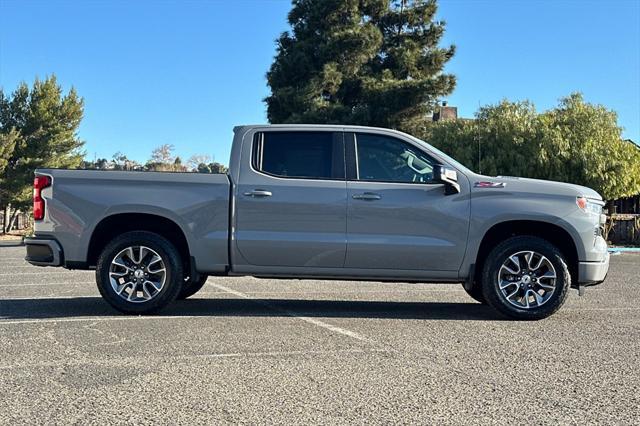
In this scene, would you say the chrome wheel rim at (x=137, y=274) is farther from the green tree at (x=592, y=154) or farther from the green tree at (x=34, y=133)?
the green tree at (x=34, y=133)

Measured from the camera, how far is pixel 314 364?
476 centimetres

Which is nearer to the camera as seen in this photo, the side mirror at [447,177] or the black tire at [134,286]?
the side mirror at [447,177]

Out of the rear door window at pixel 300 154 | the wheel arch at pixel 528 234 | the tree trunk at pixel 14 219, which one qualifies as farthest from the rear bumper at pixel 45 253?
the tree trunk at pixel 14 219

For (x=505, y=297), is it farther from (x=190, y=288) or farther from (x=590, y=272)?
(x=190, y=288)

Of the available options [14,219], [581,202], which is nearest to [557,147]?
[581,202]

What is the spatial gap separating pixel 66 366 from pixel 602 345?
444 centimetres

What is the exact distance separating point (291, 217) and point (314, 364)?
2.15 meters

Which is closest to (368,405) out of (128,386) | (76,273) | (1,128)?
(128,386)

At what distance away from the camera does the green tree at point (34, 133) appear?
116 feet

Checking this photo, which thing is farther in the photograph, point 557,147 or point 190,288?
point 557,147

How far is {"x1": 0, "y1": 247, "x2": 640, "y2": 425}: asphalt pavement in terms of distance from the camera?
3.74 metres

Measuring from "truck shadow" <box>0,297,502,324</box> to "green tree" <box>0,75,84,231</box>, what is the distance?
30.7 meters

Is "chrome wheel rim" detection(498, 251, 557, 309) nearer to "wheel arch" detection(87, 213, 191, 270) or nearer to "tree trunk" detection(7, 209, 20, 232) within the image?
"wheel arch" detection(87, 213, 191, 270)

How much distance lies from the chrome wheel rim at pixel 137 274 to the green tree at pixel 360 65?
21.7 meters
